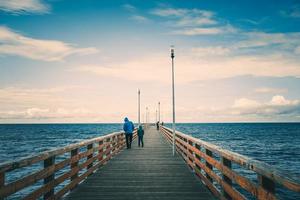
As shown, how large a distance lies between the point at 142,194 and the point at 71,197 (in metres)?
1.59

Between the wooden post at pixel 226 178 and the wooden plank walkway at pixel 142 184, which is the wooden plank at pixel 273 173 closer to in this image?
the wooden post at pixel 226 178

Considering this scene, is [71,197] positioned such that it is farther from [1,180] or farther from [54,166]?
[1,180]

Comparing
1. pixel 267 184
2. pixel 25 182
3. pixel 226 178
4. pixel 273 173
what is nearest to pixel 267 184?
pixel 267 184

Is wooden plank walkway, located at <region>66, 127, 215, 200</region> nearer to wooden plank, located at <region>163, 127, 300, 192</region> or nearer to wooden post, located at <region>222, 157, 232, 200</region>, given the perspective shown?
wooden post, located at <region>222, 157, 232, 200</region>

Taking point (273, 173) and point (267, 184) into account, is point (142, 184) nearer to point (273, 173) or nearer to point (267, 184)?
point (267, 184)

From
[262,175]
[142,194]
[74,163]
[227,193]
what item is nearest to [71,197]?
[74,163]

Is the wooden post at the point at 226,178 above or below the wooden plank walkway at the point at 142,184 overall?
above

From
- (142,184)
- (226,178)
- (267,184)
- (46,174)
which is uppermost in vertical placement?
(267,184)

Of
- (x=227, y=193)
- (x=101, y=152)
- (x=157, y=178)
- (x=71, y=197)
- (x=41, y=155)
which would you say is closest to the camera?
(x=41, y=155)

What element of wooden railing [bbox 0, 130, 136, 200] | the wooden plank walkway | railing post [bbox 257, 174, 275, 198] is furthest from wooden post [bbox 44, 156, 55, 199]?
railing post [bbox 257, 174, 275, 198]

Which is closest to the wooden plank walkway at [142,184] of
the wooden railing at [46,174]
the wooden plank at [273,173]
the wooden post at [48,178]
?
the wooden railing at [46,174]

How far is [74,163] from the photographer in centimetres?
699

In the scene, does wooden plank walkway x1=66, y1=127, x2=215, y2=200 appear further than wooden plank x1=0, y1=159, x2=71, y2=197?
Yes

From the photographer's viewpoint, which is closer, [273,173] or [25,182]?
[273,173]
